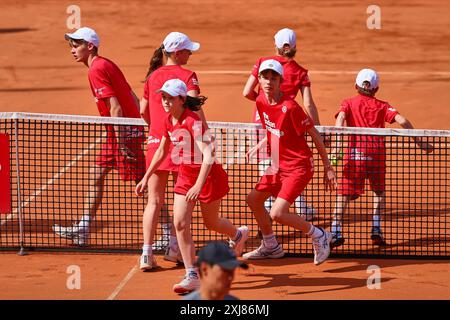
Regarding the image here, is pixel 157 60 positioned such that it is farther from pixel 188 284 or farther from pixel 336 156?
pixel 188 284

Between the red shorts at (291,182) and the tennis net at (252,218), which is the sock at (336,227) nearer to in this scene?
the tennis net at (252,218)

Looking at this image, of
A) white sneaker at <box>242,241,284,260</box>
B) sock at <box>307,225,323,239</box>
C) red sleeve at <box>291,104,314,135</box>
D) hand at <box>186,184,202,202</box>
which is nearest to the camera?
hand at <box>186,184,202,202</box>

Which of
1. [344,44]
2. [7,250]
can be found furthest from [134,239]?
[344,44]

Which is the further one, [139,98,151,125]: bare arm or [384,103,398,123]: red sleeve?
[384,103,398,123]: red sleeve

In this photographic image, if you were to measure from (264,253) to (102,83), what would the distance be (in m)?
2.42

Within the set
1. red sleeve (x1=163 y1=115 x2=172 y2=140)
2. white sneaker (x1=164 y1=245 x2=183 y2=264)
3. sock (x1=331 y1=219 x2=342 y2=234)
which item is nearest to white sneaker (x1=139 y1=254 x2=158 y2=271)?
white sneaker (x1=164 y1=245 x2=183 y2=264)

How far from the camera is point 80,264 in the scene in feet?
37.5

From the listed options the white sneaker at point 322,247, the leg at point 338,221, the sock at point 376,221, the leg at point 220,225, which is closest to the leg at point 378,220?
the sock at point 376,221

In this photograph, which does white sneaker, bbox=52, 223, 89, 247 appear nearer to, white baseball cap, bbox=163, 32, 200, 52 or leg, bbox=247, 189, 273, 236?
leg, bbox=247, 189, 273, 236

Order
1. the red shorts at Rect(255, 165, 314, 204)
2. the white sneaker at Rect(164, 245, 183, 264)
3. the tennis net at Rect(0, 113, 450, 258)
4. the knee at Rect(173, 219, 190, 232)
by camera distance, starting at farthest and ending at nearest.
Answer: the tennis net at Rect(0, 113, 450, 258), the white sneaker at Rect(164, 245, 183, 264), the red shorts at Rect(255, 165, 314, 204), the knee at Rect(173, 219, 190, 232)

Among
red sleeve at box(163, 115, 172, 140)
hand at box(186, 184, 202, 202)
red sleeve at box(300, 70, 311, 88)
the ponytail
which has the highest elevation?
the ponytail

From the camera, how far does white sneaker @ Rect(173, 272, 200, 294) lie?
1020 cm

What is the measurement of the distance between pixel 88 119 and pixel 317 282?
291 cm

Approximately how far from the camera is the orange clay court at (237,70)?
10.7 metres
